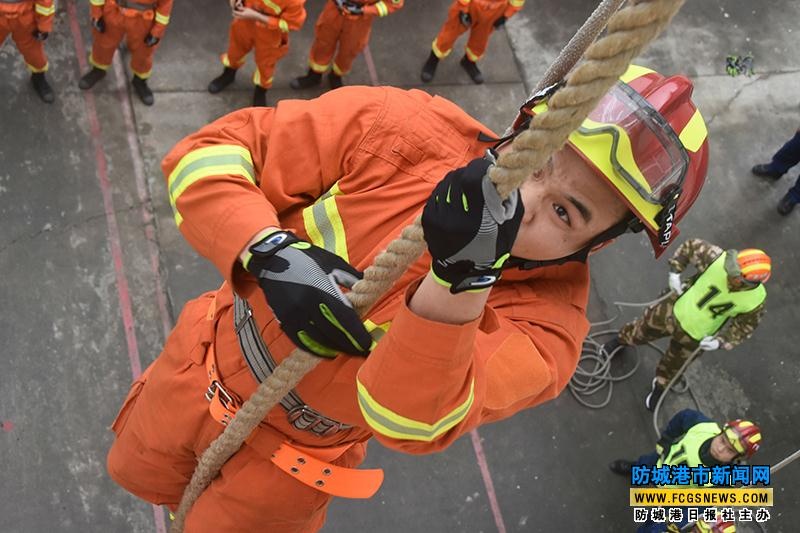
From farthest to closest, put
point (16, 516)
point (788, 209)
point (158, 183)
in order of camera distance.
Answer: point (788, 209), point (158, 183), point (16, 516)

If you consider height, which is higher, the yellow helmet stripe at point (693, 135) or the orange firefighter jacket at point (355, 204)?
the yellow helmet stripe at point (693, 135)

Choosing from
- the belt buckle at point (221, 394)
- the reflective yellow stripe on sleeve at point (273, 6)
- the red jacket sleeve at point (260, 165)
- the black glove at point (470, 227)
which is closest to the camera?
the black glove at point (470, 227)

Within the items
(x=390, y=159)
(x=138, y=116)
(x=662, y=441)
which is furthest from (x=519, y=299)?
(x=138, y=116)

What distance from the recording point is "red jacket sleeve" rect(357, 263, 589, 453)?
176cm

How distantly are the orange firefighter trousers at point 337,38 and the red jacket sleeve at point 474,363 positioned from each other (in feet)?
12.5

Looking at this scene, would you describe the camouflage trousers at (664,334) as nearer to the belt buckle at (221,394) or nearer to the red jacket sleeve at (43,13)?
the belt buckle at (221,394)

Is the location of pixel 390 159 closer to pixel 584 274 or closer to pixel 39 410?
pixel 584 274

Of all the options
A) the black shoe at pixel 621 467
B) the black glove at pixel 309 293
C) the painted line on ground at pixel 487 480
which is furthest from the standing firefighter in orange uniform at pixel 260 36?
the black glove at pixel 309 293

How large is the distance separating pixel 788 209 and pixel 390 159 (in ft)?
16.8

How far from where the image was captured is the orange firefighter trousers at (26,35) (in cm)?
490

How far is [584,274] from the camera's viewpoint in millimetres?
2361

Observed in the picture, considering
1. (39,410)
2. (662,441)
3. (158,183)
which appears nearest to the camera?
(39,410)

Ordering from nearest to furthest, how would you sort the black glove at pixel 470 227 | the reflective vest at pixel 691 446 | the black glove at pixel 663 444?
1. the black glove at pixel 470 227
2. the reflective vest at pixel 691 446
3. the black glove at pixel 663 444

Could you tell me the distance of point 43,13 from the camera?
194 inches
